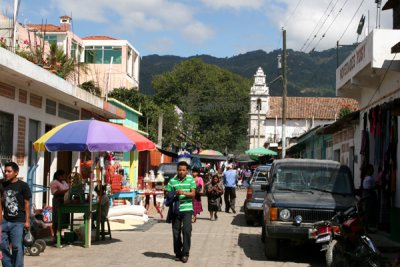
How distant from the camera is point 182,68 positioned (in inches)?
3750

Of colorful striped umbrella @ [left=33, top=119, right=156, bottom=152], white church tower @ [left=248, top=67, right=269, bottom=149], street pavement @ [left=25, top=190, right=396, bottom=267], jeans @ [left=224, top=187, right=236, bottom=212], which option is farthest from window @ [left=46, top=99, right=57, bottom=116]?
white church tower @ [left=248, top=67, right=269, bottom=149]

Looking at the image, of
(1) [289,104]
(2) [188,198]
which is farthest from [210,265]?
(1) [289,104]

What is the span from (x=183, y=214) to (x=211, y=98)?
82.4 m

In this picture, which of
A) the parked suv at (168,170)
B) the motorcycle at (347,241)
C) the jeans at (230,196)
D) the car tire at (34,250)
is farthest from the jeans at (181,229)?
the parked suv at (168,170)

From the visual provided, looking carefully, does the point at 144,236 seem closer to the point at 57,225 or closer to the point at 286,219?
the point at 57,225

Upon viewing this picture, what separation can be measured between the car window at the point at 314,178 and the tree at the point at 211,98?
239 feet

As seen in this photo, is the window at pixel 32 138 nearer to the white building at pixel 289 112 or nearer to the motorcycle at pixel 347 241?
the motorcycle at pixel 347 241

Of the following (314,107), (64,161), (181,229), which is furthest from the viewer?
(314,107)

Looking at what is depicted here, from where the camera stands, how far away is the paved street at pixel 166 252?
36.1 ft

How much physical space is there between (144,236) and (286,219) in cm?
475

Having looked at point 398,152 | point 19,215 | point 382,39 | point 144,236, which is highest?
point 382,39

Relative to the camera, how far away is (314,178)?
41.8 ft

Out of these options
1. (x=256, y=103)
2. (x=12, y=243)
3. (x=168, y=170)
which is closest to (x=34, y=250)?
(x=12, y=243)

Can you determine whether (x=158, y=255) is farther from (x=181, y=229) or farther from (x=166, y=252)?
(x=181, y=229)
